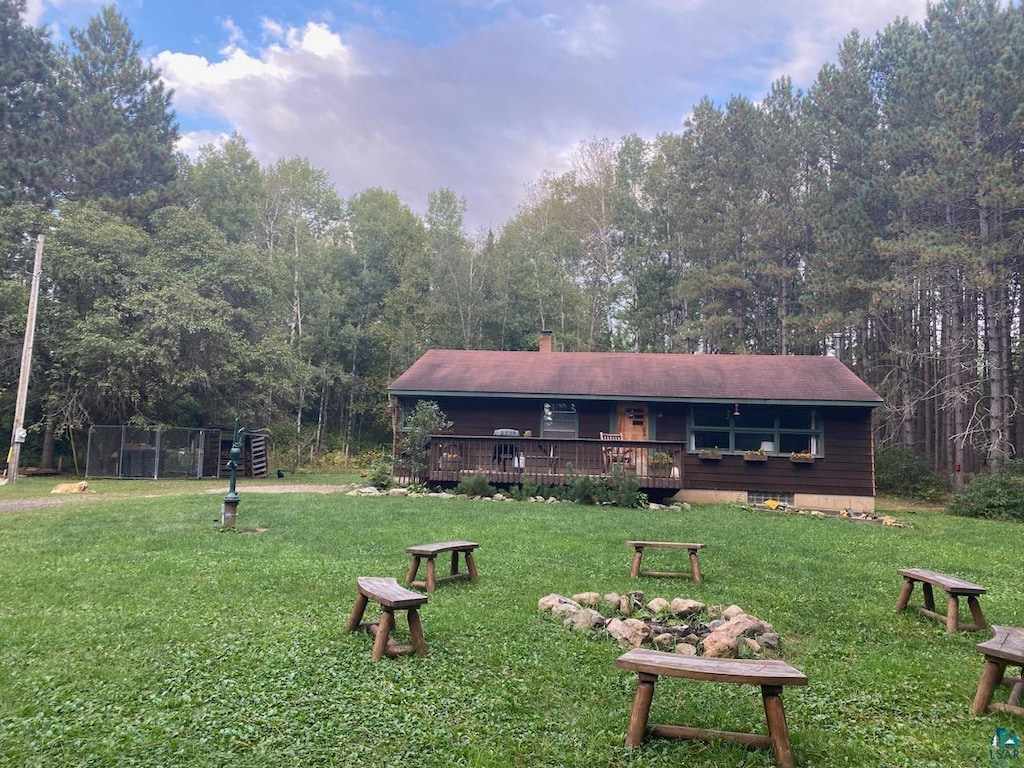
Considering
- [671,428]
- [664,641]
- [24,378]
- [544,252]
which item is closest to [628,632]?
[664,641]

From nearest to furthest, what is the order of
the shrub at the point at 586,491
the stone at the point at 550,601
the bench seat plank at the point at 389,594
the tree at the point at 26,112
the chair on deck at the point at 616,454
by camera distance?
1. the bench seat plank at the point at 389,594
2. the stone at the point at 550,601
3. the shrub at the point at 586,491
4. the chair on deck at the point at 616,454
5. the tree at the point at 26,112

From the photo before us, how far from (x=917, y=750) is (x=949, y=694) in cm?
101

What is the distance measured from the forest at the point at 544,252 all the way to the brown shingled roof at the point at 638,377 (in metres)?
5.18

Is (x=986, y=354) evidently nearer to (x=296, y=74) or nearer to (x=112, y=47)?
(x=296, y=74)

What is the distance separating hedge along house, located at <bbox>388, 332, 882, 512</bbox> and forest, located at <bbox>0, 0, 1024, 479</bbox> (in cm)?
553

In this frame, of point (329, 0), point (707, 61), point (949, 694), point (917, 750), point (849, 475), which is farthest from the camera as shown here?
point (707, 61)

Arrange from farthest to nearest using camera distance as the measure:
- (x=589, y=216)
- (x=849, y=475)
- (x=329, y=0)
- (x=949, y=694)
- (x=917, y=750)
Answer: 1. (x=589, y=216)
2. (x=849, y=475)
3. (x=329, y=0)
4. (x=949, y=694)
5. (x=917, y=750)

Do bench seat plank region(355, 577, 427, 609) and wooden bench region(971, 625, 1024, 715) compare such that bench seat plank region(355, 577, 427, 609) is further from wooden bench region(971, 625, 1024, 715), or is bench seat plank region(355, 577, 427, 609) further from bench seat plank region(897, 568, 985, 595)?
bench seat plank region(897, 568, 985, 595)

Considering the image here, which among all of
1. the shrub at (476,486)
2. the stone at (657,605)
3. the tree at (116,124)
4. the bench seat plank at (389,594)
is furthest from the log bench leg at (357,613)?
Result: the tree at (116,124)

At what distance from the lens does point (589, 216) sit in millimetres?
33031

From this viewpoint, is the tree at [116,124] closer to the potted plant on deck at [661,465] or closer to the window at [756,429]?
the potted plant on deck at [661,465]

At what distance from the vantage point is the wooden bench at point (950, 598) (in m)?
5.25

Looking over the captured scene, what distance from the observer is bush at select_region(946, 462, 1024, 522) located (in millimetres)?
14938

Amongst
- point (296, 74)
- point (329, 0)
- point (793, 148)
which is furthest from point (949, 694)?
point (793, 148)
